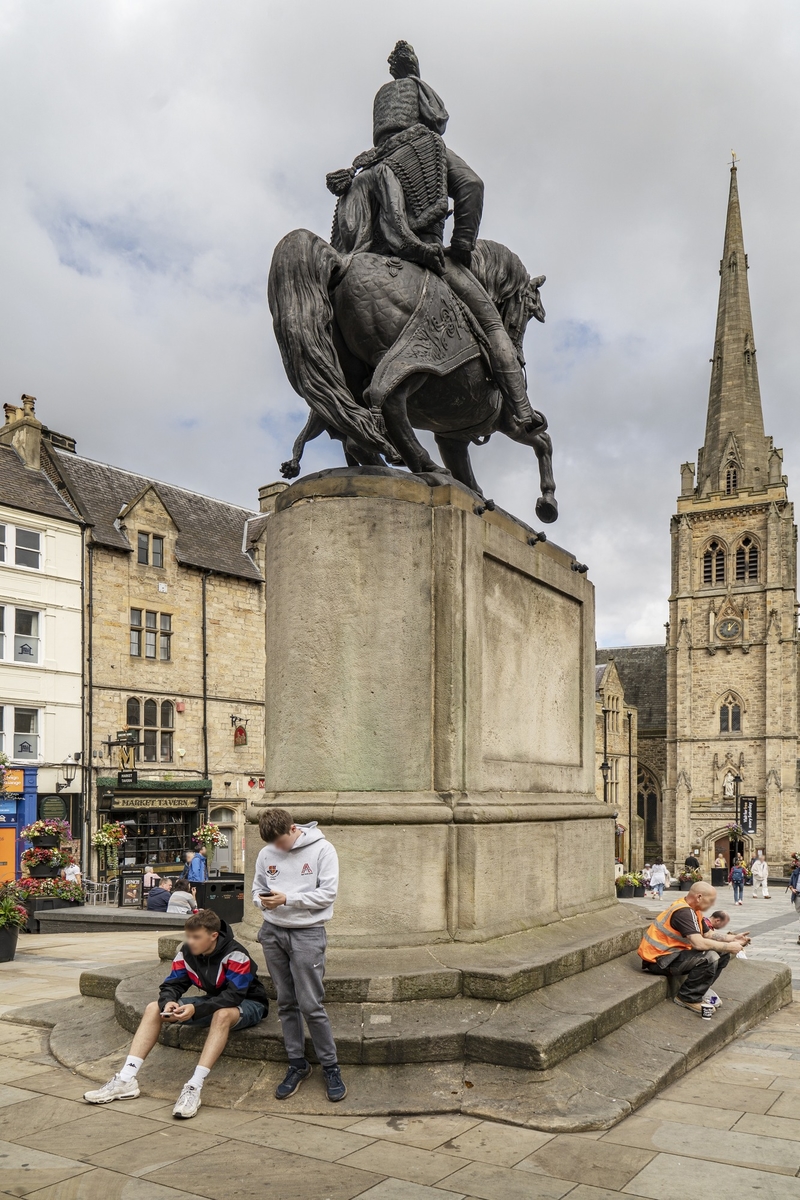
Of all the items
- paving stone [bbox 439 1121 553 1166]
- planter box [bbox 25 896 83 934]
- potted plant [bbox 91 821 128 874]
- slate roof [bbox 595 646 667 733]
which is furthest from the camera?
slate roof [bbox 595 646 667 733]

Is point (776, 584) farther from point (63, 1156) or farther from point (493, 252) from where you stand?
point (63, 1156)

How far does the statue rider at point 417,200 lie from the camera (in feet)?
25.2

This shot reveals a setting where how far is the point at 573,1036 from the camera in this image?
543cm

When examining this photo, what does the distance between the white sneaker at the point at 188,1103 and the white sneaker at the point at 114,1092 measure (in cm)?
37

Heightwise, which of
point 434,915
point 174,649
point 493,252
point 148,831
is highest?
point 493,252

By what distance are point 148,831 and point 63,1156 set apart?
31377 mm

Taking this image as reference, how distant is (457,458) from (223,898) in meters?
12.9

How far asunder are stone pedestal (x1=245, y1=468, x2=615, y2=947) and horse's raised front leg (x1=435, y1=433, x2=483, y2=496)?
1.63m

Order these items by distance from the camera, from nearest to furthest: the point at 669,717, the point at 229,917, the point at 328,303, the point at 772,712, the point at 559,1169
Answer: the point at 559,1169, the point at 328,303, the point at 229,917, the point at 772,712, the point at 669,717

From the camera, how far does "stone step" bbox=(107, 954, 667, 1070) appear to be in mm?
5184

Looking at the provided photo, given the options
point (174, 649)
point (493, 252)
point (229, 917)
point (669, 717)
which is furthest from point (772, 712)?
point (493, 252)

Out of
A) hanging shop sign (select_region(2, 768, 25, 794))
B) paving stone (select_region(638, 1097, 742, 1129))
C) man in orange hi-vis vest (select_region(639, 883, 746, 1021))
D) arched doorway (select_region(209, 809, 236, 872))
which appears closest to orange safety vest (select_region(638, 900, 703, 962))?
man in orange hi-vis vest (select_region(639, 883, 746, 1021))

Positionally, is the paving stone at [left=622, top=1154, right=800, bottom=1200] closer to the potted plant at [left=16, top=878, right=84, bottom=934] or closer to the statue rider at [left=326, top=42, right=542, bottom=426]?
the statue rider at [left=326, top=42, right=542, bottom=426]

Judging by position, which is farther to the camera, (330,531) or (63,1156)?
(330,531)
